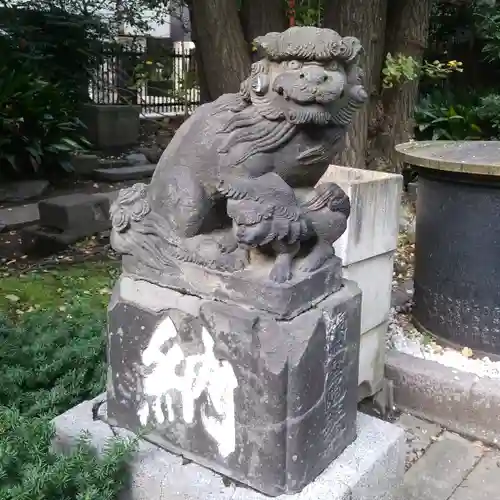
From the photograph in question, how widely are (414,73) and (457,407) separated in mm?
2948

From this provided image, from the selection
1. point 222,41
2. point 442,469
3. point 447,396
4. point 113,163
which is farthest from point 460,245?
point 113,163

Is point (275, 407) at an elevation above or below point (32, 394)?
above

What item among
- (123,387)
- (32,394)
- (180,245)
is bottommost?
(32,394)

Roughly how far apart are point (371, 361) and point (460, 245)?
2.55 feet

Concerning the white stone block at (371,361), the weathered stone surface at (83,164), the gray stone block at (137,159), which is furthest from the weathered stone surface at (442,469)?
the gray stone block at (137,159)

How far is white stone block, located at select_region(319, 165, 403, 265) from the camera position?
2.88 metres

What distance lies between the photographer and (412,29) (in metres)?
5.76

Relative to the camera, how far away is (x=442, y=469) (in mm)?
3012

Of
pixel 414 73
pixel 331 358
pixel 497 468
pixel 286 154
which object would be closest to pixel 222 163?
pixel 286 154

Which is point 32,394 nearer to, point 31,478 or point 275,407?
point 31,478

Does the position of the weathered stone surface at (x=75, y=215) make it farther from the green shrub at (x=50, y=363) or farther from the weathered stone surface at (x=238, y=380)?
the weathered stone surface at (x=238, y=380)

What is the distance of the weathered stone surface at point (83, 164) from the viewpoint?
8633 mm

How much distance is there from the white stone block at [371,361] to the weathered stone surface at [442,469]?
385 mm

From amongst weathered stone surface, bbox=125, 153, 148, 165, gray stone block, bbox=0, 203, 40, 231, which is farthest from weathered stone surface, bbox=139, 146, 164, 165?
gray stone block, bbox=0, 203, 40, 231
